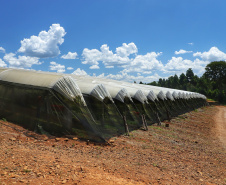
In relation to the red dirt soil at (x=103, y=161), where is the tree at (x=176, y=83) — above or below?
above

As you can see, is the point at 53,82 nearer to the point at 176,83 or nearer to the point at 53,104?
the point at 53,104

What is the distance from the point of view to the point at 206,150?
9141 mm

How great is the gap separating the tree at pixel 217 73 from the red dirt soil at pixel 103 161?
59653mm

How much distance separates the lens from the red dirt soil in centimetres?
423

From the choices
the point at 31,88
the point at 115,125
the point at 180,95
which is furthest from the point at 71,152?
the point at 180,95

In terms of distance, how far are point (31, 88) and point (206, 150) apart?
30.4 ft

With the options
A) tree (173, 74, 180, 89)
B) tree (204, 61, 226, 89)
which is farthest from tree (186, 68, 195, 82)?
tree (204, 61, 226, 89)

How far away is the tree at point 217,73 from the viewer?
59719mm

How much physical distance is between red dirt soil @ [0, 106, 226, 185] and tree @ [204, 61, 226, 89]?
196ft

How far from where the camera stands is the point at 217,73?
61.1 m

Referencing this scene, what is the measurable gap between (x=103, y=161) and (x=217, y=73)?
6671 cm

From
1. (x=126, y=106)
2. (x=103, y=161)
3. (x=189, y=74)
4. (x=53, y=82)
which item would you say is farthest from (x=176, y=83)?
(x=103, y=161)

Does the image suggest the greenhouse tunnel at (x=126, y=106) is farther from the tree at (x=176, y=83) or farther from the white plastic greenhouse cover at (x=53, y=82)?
the tree at (x=176, y=83)

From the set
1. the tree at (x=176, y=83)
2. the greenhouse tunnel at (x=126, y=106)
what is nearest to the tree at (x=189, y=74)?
the tree at (x=176, y=83)
